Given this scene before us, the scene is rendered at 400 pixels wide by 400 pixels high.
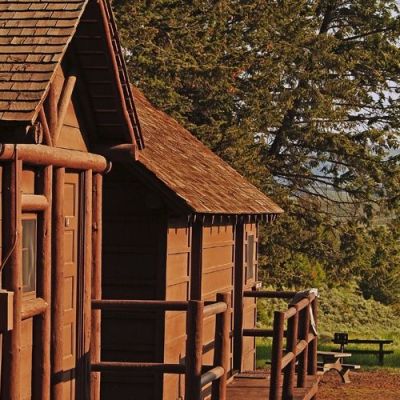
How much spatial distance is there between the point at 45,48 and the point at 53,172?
5.93 feet

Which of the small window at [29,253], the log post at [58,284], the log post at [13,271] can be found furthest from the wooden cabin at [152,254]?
the log post at [13,271]

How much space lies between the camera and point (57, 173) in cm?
1182

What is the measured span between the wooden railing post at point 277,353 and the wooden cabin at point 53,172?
8.19ft

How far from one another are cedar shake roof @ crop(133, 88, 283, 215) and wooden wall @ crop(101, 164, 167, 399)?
55 centimetres

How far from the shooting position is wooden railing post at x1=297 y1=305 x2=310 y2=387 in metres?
17.1

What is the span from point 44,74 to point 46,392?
3252 millimetres

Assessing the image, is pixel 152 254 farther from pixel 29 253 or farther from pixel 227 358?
pixel 29 253

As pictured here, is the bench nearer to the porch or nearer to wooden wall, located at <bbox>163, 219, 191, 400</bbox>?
the porch

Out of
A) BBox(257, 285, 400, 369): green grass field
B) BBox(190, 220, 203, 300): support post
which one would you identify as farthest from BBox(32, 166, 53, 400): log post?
BBox(257, 285, 400, 369): green grass field

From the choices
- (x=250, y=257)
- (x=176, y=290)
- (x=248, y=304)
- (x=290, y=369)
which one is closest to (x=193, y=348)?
(x=290, y=369)

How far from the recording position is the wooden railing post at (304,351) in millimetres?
17094

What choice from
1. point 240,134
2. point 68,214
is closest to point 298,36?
point 240,134

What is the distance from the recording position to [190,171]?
17.7 metres

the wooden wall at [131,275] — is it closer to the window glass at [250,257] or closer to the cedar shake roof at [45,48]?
the cedar shake roof at [45,48]
